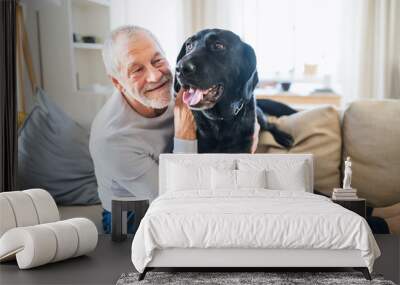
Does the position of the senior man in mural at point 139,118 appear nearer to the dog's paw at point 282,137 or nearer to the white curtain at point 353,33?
the white curtain at point 353,33

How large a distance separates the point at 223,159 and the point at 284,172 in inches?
23.0

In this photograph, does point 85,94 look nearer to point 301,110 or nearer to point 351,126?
point 301,110

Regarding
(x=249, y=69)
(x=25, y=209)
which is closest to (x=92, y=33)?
(x=249, y=69)

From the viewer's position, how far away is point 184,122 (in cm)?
601

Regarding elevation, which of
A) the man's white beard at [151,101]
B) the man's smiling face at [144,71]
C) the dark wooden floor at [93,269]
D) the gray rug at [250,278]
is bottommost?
the dark wooden floor at [93,269]

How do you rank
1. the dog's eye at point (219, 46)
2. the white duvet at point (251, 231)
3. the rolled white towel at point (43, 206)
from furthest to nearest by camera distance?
the dog's eye at point (219, 46)
the rolled white towel at point (43, 206)
the white duvet at point (251, 231)

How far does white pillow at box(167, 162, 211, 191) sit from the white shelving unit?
119 cm

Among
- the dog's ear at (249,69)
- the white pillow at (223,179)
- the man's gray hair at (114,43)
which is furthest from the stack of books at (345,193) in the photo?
the man's gray hair at (114,43)

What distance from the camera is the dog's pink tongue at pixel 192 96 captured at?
19.3 ft

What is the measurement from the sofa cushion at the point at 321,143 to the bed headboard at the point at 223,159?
0.74 ft

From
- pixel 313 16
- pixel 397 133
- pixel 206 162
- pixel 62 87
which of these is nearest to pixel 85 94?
pixel 62 87

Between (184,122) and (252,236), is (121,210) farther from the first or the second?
(252,236)

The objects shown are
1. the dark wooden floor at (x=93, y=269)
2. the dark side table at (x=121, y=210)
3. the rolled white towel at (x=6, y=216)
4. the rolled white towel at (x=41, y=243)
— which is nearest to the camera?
the dark wooden floor at (x=93, y=269)

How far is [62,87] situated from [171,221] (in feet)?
8.40
